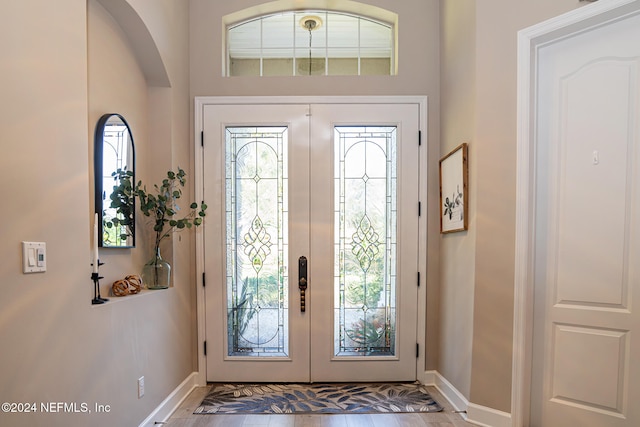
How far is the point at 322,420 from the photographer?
244cm

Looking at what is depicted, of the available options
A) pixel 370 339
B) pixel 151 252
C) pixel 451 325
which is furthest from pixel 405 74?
pixel 151 252

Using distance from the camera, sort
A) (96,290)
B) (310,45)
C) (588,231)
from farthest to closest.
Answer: (310,45) < (588,231) < (96,290)

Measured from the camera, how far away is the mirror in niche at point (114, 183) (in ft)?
6.60

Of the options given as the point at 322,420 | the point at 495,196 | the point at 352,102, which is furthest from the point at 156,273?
the point at 495,196

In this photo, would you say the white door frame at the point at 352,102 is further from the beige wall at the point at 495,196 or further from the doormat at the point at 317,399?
the beige wall at the point at 495,196

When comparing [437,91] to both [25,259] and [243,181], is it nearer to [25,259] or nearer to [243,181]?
[243,181]

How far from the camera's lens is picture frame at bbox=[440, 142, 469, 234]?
97.1 inches

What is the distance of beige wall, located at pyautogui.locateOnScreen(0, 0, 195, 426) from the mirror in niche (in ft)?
0.22

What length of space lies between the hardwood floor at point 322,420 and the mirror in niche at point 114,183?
124cm

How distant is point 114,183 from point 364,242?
1863 millimetres

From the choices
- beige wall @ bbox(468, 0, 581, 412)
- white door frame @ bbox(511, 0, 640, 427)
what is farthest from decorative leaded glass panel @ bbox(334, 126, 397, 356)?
white door frame @ bbox(511, 0, 640, 427)

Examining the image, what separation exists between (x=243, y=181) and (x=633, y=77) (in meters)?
2.56

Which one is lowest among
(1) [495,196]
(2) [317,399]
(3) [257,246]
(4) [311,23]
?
(2) [317,399]

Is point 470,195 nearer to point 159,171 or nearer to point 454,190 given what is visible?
point 454,190
